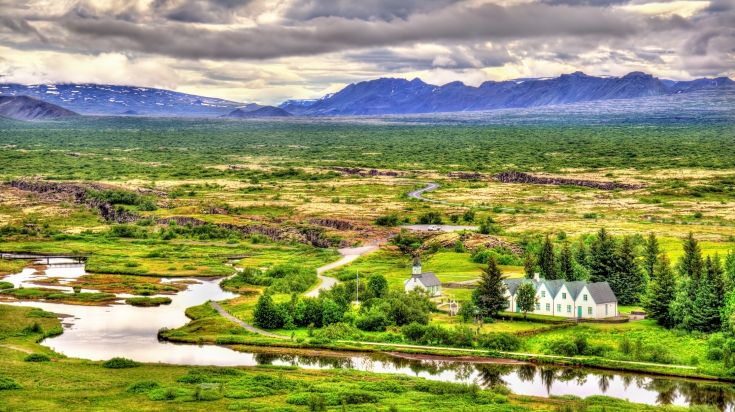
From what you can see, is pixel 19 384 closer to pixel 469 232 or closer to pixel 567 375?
pixel 567 375

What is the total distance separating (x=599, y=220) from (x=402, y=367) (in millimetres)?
80340

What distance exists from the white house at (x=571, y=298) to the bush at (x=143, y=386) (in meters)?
33.9

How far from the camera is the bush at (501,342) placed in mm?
66188

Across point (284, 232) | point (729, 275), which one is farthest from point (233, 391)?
point (284, 232)

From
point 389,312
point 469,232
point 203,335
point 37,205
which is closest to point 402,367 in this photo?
point 389,312

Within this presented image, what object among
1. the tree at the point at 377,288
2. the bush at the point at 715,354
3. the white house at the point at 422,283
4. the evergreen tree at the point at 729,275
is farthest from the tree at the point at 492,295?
the bush at the point at 715,354

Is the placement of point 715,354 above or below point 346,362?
above

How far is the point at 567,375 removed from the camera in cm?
6122

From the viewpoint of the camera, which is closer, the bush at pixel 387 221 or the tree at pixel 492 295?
the tree at pixel 492 295

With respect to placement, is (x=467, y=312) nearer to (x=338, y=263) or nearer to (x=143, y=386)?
(x=143, y=386)

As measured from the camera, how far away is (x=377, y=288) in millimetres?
83062

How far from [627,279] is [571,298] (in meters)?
9.21

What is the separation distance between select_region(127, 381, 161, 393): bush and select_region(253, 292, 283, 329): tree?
18.3 m

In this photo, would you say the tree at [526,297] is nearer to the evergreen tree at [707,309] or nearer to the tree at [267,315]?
the evergreen tree at [707,309]
